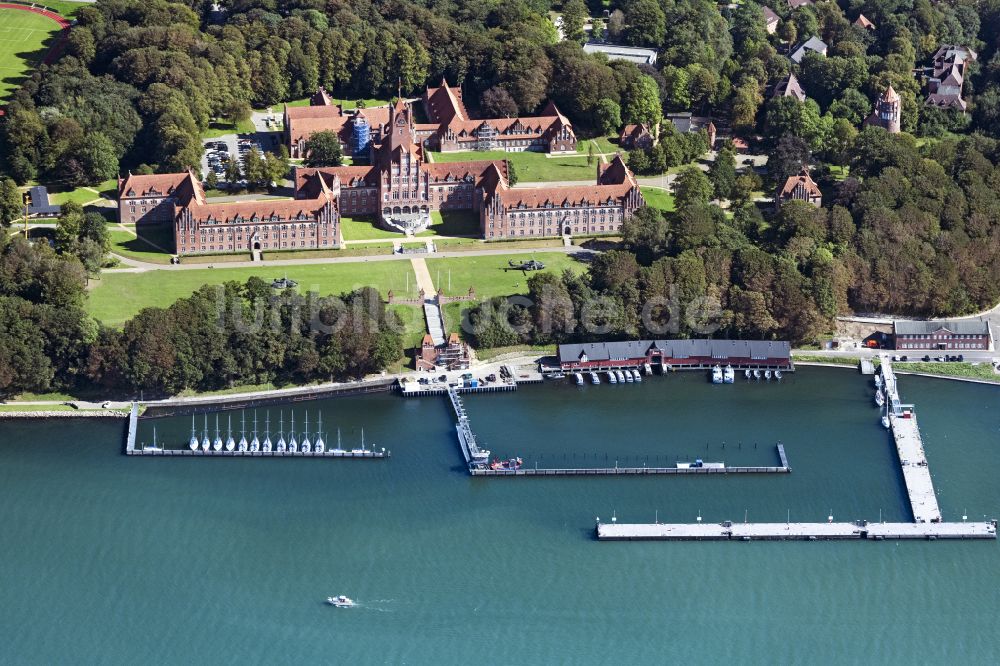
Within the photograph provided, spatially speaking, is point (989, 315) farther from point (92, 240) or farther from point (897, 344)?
point (92, 240)

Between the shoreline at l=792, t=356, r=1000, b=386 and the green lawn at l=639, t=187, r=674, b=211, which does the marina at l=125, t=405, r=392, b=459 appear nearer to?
the shoreline at l=792, t=356, r=1000, b=386

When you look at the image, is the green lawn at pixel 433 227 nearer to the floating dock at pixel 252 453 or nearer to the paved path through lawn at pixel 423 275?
the paved path through lawn at pixel 423 275

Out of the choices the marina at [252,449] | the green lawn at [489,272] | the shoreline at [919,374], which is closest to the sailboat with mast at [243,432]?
the marina at [252,449]

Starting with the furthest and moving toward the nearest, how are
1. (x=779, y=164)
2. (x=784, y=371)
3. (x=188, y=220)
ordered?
1. (x=779, y=164)
2. (x=188, y=220)
3. (x=784, y=371)

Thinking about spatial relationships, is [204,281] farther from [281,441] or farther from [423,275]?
[281,441]


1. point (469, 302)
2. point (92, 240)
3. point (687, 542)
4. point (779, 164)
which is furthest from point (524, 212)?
point (687, 542)

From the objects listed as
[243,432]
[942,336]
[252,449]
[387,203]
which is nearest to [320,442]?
[252,449]

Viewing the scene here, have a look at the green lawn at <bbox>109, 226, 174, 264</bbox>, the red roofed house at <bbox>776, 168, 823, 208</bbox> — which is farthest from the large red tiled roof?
the red roofed house at <bbox>776, 168, 823, 208</bbox>
